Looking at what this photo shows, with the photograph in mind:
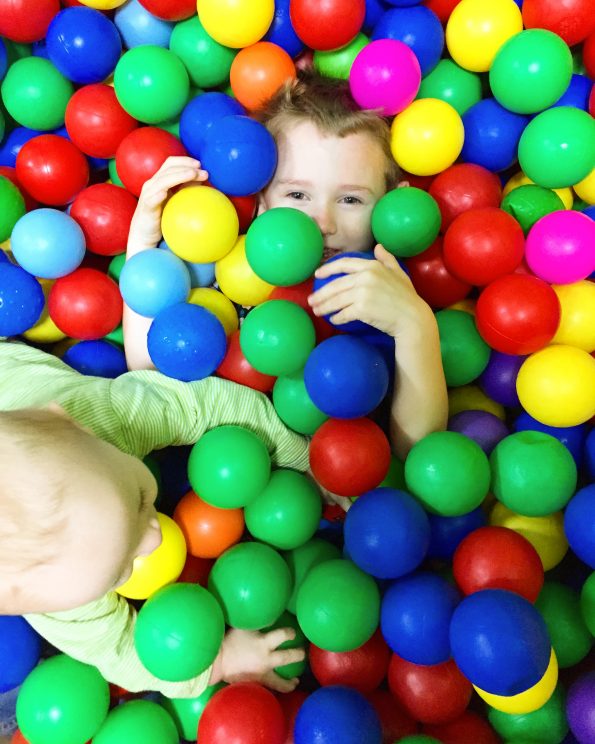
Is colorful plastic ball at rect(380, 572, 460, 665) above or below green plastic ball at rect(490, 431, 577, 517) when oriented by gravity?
below

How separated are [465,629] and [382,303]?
444mm

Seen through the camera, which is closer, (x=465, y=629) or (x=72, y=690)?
(x=465, y=629)

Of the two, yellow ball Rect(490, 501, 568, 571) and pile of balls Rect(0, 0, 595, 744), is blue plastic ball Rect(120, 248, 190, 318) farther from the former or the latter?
yellow ball Rect(490, 501, 568, 571)

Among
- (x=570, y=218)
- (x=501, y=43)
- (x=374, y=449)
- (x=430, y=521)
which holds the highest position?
(x=501, y=43)

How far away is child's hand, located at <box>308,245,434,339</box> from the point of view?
956 millimetres

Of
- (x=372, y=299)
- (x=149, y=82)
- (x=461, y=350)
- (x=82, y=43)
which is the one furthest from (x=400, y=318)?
(x=82, y=43)

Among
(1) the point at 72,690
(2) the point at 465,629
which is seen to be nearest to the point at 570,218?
(2) the point at 465,629

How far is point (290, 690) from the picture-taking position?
101 centimetres

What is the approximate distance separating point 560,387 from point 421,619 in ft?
1.30

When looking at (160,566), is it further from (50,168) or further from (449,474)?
(50,168)

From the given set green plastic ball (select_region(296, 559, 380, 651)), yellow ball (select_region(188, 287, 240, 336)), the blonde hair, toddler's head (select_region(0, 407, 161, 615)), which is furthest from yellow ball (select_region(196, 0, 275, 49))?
green plastic ball (select_region(296, 559, 380, 651))

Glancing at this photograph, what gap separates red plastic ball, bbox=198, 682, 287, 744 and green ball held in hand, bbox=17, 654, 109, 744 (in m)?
0.17

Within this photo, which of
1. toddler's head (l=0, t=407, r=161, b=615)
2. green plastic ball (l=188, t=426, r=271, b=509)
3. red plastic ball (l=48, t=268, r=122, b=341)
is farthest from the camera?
red plastic ball (l=48, t=268, r=122, b=341)

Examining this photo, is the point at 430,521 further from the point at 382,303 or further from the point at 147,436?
the point at 147,436
